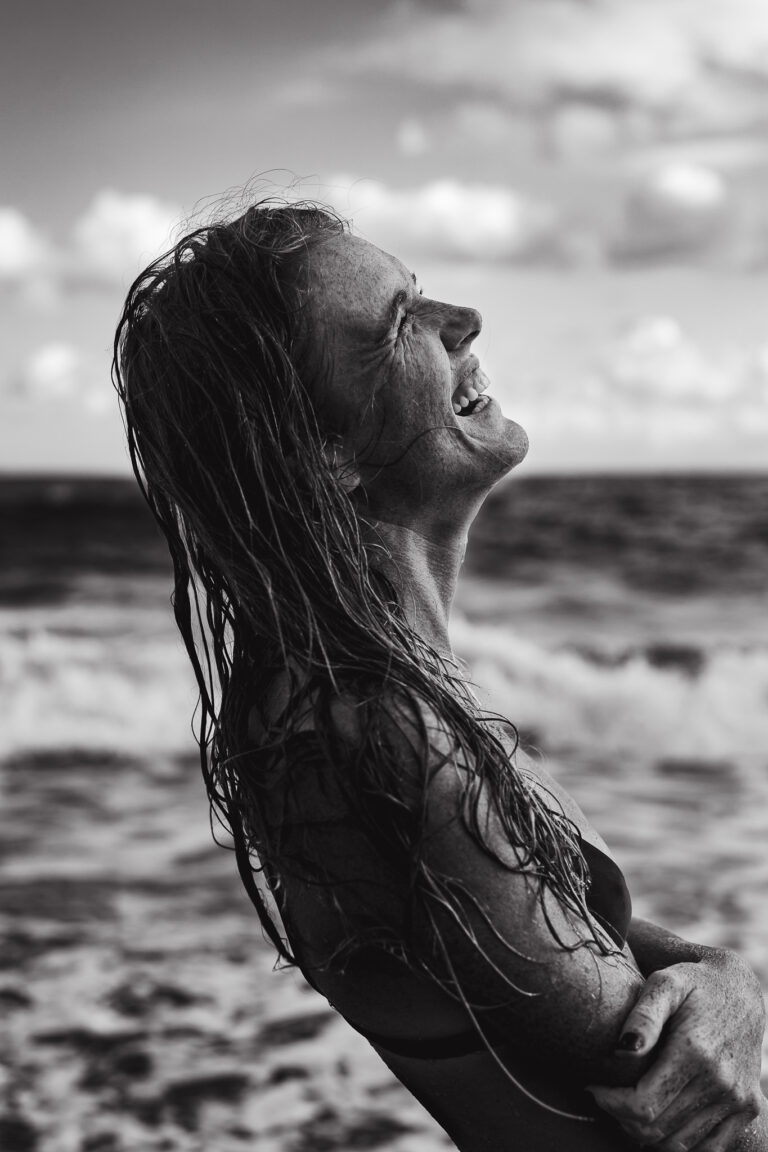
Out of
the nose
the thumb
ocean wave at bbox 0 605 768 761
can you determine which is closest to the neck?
the nose

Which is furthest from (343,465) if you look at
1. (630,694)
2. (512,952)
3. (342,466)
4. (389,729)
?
(630,694)

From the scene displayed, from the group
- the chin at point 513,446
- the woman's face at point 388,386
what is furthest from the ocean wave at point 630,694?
the woman's face at point 388,386

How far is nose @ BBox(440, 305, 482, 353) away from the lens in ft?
6.54

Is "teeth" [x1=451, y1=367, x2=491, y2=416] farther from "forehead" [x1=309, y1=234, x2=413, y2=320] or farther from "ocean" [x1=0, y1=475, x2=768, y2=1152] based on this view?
"ocean" [x1=0, y1=475, x2=768, y2=1152]

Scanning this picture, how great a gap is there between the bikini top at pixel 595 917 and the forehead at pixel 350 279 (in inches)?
36.3

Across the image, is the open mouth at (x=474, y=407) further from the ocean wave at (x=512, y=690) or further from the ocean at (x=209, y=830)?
the ocean wave at (x=512, y=690)

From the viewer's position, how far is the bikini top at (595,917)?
5.71ft

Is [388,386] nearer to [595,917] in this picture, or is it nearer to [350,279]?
[350,279]

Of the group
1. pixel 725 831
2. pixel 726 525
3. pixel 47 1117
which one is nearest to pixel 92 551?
pixel 726 525

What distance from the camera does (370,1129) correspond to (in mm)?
4133

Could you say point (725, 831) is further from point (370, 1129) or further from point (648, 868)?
point (370, 1129)

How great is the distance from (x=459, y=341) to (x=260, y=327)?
1.17ft

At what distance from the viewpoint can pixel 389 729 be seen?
1578 mm

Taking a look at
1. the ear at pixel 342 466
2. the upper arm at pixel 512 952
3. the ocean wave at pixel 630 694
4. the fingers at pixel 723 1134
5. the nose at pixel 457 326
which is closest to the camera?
the upper arm at pixel 512 952
